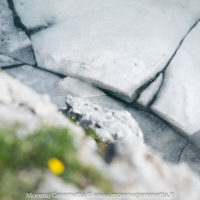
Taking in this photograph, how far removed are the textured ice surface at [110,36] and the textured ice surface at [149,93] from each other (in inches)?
2.4

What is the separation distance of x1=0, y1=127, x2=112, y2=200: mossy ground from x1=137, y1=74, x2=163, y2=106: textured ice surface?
1228 mm

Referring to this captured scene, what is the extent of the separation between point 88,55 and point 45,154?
1.46 metres

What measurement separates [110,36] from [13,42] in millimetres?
738

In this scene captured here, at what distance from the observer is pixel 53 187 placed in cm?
118

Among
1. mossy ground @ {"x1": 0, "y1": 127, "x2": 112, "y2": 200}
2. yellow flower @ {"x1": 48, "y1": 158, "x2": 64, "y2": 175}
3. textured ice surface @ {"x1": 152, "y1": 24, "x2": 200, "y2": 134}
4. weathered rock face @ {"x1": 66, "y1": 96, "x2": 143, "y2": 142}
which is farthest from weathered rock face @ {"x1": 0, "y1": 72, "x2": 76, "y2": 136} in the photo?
textured ice surface @ {"x1": 152, "y1": 24, "x2": 200, "y2": 134}

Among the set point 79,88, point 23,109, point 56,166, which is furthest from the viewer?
point 79,88

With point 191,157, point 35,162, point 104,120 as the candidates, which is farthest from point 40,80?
point 35,162

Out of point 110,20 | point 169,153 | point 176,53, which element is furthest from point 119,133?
point 110,20

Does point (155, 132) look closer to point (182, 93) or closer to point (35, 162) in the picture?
point (182, 93)

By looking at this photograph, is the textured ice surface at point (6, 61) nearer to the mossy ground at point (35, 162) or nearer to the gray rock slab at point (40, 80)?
the gray rock slab at point (40, 80)

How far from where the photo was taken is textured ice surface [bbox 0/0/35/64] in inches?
103

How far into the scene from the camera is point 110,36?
2.71 metres

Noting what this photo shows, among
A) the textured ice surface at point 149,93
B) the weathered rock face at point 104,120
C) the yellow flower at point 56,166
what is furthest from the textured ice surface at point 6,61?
the yellow flower at point 56,166

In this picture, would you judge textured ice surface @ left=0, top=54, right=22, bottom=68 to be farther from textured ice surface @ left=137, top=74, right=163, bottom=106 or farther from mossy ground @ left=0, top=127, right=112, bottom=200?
mossy ground @ left=0, top=127, right=112, bottom=200
